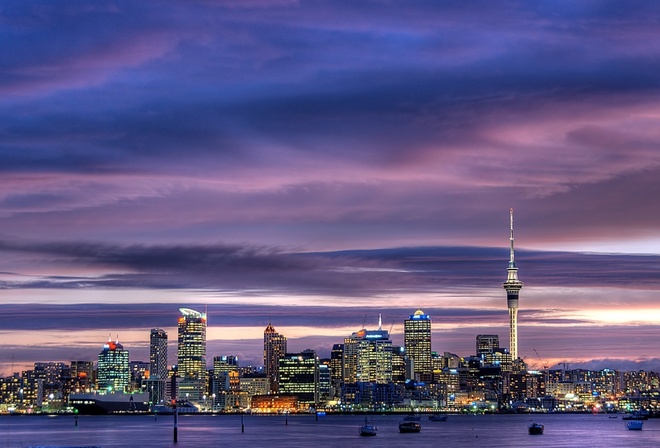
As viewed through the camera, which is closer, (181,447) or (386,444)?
(181,447)

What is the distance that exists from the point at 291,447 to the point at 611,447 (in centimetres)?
5577

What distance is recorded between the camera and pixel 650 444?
196 m

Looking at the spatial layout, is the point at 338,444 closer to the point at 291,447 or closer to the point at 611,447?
the point at 291,447

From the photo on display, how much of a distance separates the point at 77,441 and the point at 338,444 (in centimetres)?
4959

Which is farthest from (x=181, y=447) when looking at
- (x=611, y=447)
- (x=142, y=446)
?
(x=611, y=447)

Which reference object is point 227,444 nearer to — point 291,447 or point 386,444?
point 291,447

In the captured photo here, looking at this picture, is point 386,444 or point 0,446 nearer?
point 0,446

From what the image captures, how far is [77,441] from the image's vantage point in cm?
19988

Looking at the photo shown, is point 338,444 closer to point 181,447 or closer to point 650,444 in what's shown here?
point 181,447

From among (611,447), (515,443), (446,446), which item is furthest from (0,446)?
(611,447)

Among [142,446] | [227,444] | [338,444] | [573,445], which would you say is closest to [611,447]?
[573,445]

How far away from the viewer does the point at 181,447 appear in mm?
179125

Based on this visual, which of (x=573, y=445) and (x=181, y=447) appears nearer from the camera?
(x=181, y=447)

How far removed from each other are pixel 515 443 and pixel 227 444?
52.1 metres
